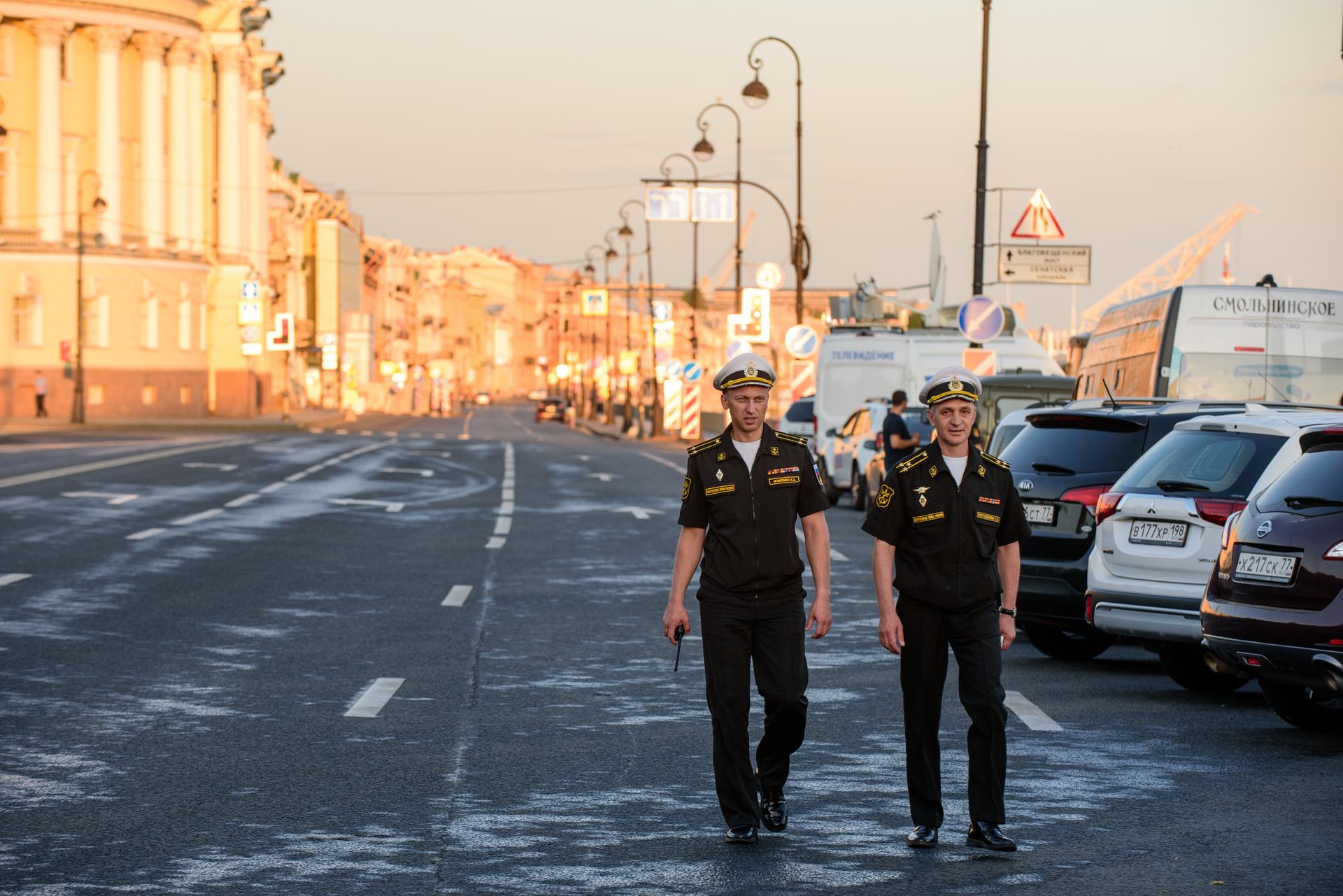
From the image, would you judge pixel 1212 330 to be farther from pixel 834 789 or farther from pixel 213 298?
pixel 213 298

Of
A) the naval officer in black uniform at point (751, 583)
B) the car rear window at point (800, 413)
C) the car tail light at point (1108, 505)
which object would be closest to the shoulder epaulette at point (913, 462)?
the naval officer in black uniform at point (751, 583)

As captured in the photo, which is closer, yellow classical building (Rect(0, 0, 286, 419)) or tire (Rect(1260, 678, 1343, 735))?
tire (Rect(1260, 678, 1343, 735))

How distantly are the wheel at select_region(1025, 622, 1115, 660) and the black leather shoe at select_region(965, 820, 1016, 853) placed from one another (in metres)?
6.46

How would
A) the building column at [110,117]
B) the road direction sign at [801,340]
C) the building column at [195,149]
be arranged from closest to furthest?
the road direction sign at [801,340]
the building column at [110,117]
the building column at [195,149]

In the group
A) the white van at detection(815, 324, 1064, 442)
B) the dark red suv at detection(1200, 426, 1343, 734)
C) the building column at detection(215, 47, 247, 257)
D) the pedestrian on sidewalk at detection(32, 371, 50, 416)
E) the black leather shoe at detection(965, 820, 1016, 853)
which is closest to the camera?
the black leather shoe at detection(965, 820, 1016, 853)

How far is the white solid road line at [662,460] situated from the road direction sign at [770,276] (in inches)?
235

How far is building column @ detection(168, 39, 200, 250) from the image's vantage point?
90375mm

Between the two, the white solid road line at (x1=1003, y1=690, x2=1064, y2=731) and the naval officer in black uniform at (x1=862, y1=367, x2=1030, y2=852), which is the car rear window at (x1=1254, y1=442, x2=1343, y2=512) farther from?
the naval officer in black uniform at (x1=862, y1=367, x2=1030, y2=852)

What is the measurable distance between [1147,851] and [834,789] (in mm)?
1638

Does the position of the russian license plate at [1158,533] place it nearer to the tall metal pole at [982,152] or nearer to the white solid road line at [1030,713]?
the white solid road line at [1030,713]

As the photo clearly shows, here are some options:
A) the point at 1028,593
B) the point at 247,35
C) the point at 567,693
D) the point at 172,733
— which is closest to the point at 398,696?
the point at 567,693

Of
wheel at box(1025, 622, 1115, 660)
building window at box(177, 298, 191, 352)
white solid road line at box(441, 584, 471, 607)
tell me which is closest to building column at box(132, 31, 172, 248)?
building window at box(177, 298, 191, 352)

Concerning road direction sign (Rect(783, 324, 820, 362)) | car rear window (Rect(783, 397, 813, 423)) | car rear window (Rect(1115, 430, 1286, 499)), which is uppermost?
road direction sign (Rect(783, 324, 820, 362))

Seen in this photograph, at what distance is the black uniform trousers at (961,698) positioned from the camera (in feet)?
23.3
